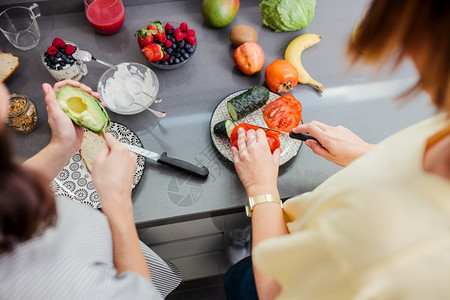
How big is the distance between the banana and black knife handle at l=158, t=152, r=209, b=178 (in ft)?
1.69

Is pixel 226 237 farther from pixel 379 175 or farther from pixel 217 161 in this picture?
pixel 379 175

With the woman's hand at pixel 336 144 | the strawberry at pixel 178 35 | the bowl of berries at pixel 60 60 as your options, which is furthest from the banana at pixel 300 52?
the bowl of berries at pixel 60 60

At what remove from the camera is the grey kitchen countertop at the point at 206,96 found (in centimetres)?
107

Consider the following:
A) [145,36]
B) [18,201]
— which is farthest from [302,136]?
[18,201]

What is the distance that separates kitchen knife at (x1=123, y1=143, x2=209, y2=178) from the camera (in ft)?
3.42

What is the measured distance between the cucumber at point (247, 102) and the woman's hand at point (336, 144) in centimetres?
18

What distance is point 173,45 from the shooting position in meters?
1.20

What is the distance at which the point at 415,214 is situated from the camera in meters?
0.47

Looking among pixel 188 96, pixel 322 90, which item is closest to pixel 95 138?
pixel 188 96

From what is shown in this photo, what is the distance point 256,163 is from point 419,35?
0.55 m

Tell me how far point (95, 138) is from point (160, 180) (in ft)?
0.83

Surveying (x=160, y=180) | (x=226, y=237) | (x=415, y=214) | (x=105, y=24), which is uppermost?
(x=415, y=214)

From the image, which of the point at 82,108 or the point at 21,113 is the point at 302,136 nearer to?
the point at 82,108

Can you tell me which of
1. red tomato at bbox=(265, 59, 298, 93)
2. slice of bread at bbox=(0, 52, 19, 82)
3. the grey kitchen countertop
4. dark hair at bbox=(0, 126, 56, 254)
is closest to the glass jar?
the grey kitchen countertop
